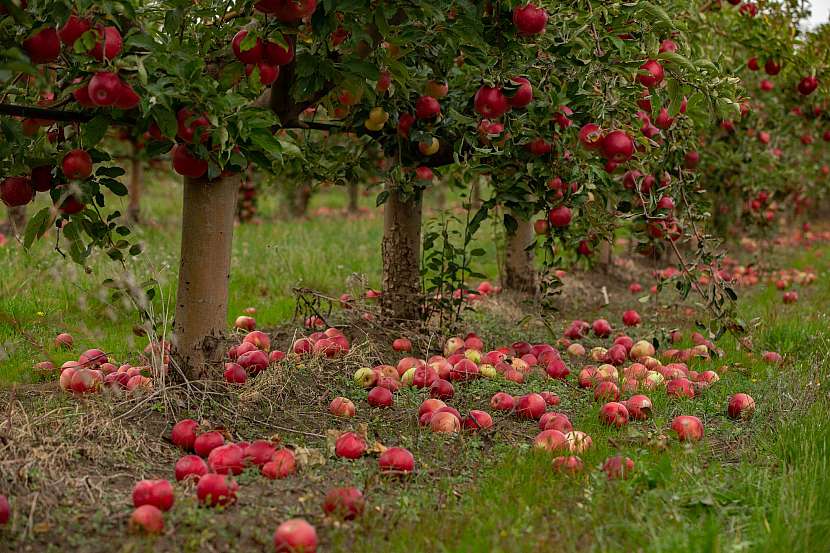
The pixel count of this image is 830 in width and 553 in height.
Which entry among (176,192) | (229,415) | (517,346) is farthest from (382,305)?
(176,192)

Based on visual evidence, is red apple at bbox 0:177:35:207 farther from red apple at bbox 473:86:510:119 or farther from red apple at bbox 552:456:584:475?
red apple at bbox 552:456:584:475

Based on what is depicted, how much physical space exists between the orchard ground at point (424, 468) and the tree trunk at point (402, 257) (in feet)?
0.83

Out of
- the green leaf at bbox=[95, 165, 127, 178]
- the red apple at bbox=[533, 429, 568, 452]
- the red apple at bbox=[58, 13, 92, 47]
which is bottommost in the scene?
the red apple at bbox=[533, 429, 568, 452]

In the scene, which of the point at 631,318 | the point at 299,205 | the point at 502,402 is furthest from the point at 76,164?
the point at 299,205

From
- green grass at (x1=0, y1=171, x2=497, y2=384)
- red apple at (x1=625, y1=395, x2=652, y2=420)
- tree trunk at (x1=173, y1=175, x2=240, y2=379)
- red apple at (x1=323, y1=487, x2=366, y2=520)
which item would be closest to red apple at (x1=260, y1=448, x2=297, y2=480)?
red apple at (x1=323, y1=487, x2=366, y2=520)

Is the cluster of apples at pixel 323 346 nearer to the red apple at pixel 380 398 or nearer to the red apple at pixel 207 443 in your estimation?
the red apple at pixel 380 398

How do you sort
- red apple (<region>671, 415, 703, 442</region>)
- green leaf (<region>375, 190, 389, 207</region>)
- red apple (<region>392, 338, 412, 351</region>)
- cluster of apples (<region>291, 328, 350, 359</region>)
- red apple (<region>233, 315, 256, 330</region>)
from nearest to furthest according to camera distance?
red apple (<region>671, 415, 703, 442</region>) → cluster of apples (<region>291, 328, 350, 359</region>) → green leaf (<region>375, 190, 389, 207</region>) → red apple (<region>392, 338, 412, 351</region>) → red apple (<region>233, 315, 256, 330</region>)

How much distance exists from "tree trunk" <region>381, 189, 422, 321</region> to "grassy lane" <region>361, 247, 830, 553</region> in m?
1.44

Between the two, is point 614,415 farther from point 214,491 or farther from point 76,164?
point 76,164

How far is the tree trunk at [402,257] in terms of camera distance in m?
4.78

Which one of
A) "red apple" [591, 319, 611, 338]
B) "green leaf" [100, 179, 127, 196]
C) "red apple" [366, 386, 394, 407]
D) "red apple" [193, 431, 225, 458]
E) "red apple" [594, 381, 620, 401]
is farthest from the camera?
"red apple" [591, 319, 611, 338]

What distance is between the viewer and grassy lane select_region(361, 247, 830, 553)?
2.34 m

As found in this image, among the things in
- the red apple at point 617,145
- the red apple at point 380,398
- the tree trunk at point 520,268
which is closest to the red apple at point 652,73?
the red apple at point 617,145

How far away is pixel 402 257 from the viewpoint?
4.82 m
